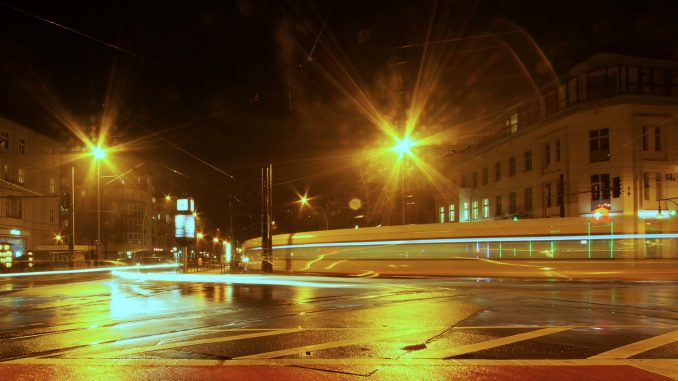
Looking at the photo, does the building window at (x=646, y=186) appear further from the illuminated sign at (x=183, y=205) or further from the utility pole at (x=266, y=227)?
the illuminated sign at (x=183, y=205)

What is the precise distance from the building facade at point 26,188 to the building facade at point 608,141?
39727mm

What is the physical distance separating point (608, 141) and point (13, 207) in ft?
160

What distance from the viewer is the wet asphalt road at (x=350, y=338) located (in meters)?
6.68

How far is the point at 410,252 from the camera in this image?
25.2 meters

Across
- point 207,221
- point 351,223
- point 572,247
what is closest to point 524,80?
point 572,247

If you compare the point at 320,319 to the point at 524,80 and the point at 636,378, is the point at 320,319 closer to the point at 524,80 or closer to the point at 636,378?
the point at 636,378

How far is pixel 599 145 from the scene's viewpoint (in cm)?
3541

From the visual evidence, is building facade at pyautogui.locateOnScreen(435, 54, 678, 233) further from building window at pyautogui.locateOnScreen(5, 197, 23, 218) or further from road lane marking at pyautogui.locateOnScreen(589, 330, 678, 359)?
building window at pyautogui.locateOnScreen(5, 197, 23, 218)

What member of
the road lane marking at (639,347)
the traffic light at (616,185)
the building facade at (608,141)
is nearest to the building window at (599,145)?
the building facade at (608,141)

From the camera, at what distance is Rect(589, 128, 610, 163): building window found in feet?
115

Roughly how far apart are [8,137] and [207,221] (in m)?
36.5

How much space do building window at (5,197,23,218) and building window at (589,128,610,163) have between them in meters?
46.8

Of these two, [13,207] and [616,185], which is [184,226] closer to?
[616,185]

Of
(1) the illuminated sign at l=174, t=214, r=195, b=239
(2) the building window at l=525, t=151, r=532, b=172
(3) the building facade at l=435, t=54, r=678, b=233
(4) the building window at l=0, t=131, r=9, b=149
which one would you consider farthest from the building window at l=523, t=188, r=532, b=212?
(4) the building window at l=0, t=131, r=9, b=149
